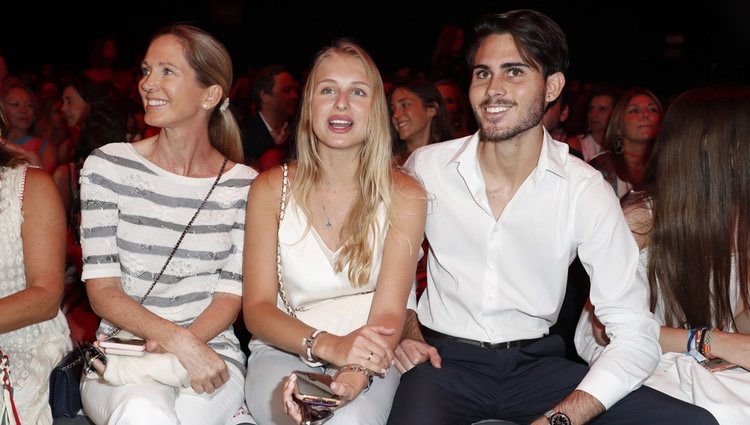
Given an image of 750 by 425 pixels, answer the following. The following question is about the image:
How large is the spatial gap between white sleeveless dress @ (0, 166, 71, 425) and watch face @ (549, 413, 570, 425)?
155 centimetres

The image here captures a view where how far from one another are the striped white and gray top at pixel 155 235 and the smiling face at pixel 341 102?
0.43 metres

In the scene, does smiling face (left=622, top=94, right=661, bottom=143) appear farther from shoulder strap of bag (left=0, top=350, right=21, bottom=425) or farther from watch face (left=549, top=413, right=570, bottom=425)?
shoulder strap of bag (left=0, top=350, right=21, bottom=425)

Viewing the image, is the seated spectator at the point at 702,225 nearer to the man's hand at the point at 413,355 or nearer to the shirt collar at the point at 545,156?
the shirt collar at the point at 545,156

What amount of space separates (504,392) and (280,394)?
28.0 inches

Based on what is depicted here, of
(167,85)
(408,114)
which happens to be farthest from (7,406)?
(408,114)

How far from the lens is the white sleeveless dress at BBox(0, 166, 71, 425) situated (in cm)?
264

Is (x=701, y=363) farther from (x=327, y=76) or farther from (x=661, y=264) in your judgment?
(x=327, y=76)

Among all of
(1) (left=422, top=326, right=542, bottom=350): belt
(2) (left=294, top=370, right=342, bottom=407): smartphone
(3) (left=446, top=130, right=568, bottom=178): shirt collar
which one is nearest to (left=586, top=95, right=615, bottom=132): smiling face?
(3) (left=446, top=130, right=568, bottom=178): shirt collar

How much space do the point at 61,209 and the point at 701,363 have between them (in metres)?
2.11

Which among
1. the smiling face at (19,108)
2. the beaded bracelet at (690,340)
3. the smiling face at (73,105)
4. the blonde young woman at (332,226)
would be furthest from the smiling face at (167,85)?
the smiling face at (19,108)

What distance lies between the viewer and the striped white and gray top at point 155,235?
2.76 metres

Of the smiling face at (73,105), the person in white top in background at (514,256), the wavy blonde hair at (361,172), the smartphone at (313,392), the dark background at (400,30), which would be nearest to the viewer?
the smartphone at (313,392)

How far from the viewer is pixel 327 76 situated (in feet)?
9.44

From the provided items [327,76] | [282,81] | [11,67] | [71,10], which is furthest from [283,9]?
[327,76]
